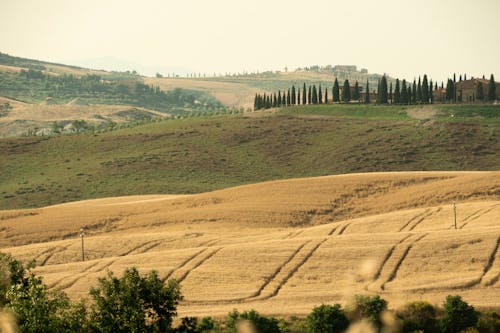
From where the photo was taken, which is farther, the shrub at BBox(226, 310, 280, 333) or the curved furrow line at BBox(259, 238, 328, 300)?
the curved furrow line at BBox(259, 238, 328, 300)

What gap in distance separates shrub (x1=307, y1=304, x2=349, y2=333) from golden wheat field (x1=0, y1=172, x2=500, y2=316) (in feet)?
7.64

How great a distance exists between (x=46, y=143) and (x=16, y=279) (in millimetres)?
134280

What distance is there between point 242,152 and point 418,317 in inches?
4468

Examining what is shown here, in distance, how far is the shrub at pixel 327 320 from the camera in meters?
52.4

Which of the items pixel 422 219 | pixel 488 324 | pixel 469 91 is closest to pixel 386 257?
pixel 488 324

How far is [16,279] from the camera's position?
50.4m

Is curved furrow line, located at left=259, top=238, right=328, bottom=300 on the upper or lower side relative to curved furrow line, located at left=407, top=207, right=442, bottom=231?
lower

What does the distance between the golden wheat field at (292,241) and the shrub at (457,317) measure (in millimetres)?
2268

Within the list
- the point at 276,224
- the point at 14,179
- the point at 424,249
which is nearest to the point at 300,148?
the point at 14,179

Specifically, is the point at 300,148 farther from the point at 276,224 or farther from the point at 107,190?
the point at 276,224

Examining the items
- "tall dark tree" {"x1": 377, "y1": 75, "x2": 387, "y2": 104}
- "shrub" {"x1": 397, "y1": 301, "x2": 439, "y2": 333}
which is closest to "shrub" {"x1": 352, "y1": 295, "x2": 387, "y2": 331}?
"shrub" {"x1": 397, "y1": 301, "x2": 439, "y2": 333}

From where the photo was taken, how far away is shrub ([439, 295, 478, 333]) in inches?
2078

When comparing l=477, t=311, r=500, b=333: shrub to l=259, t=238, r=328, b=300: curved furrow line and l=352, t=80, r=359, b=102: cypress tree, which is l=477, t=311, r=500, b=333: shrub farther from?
l=352, t=80, r=359, b=102: cypress tree

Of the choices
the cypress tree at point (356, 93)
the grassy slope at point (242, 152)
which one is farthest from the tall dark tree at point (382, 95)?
the cypress tree at point (356, 93)
